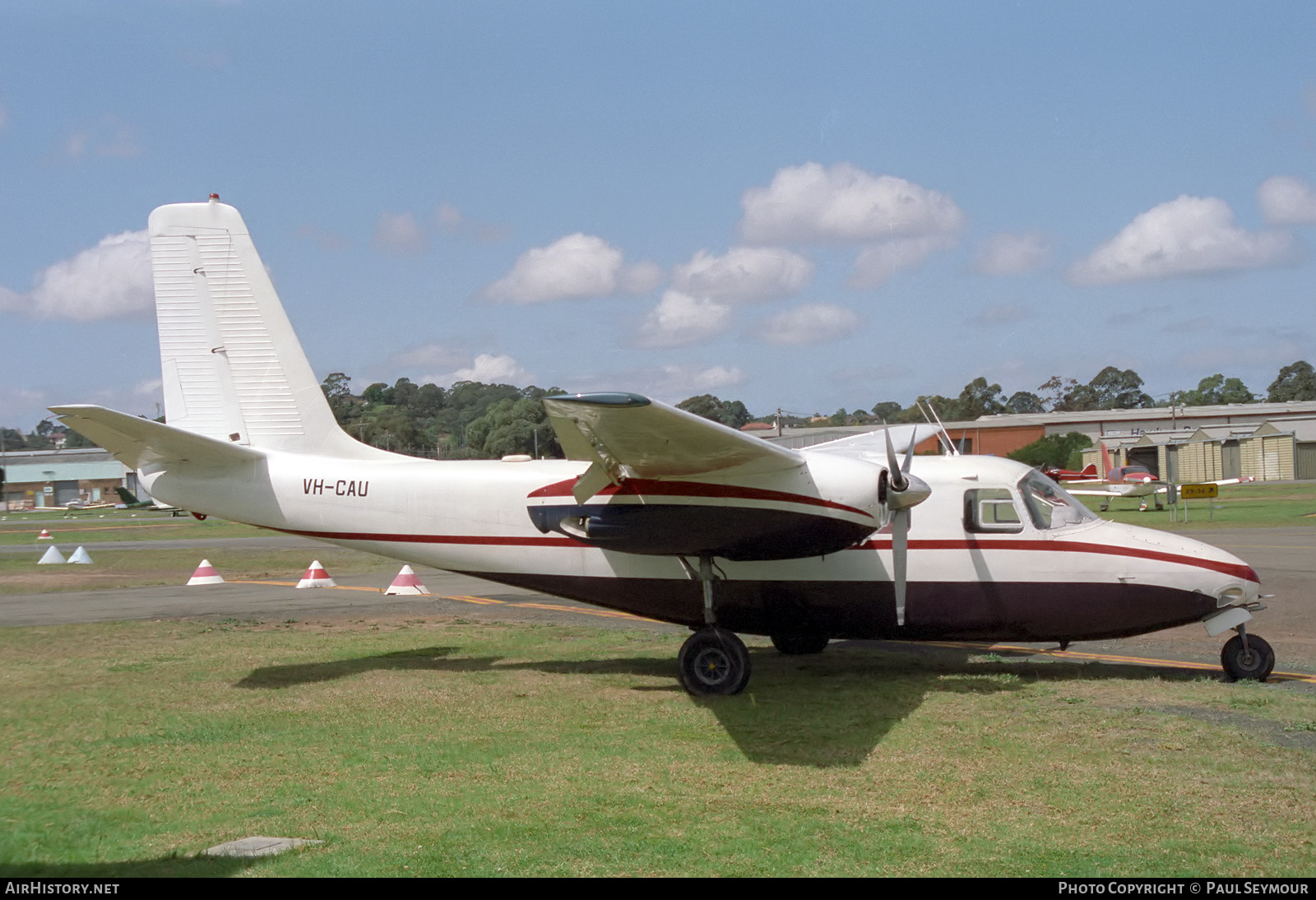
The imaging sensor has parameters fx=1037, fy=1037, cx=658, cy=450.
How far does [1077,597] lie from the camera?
11758 millimetres

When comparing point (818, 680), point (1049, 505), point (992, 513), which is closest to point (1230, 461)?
point (1049, 505)

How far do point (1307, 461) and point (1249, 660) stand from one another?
85728 mm

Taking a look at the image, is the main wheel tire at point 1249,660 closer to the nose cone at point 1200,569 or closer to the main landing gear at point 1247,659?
the main landing gear at point 1247,659

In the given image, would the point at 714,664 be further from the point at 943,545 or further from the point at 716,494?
the point at 943,545

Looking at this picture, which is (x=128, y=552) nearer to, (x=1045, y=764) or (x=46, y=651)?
(x=46, y=651)

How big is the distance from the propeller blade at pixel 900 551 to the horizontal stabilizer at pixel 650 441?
1670 millimetres

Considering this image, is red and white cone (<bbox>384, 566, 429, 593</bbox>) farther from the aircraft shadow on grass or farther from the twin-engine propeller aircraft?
the twin-engine propeller aircraft

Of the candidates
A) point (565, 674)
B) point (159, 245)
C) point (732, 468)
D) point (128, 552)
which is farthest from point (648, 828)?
point (128, 552)

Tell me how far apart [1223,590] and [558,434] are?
24.9ft

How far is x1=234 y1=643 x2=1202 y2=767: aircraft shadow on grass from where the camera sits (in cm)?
953

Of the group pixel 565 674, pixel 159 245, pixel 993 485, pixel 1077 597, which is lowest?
pixel 565 674

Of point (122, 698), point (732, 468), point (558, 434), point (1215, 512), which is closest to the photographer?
point (558, 434)

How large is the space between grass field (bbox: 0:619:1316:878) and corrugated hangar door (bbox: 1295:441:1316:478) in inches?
3308

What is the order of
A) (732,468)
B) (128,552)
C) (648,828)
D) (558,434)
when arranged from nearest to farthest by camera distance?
1. (648,828)
2. (558,434)
3. (732,468)
4. (128,552)
